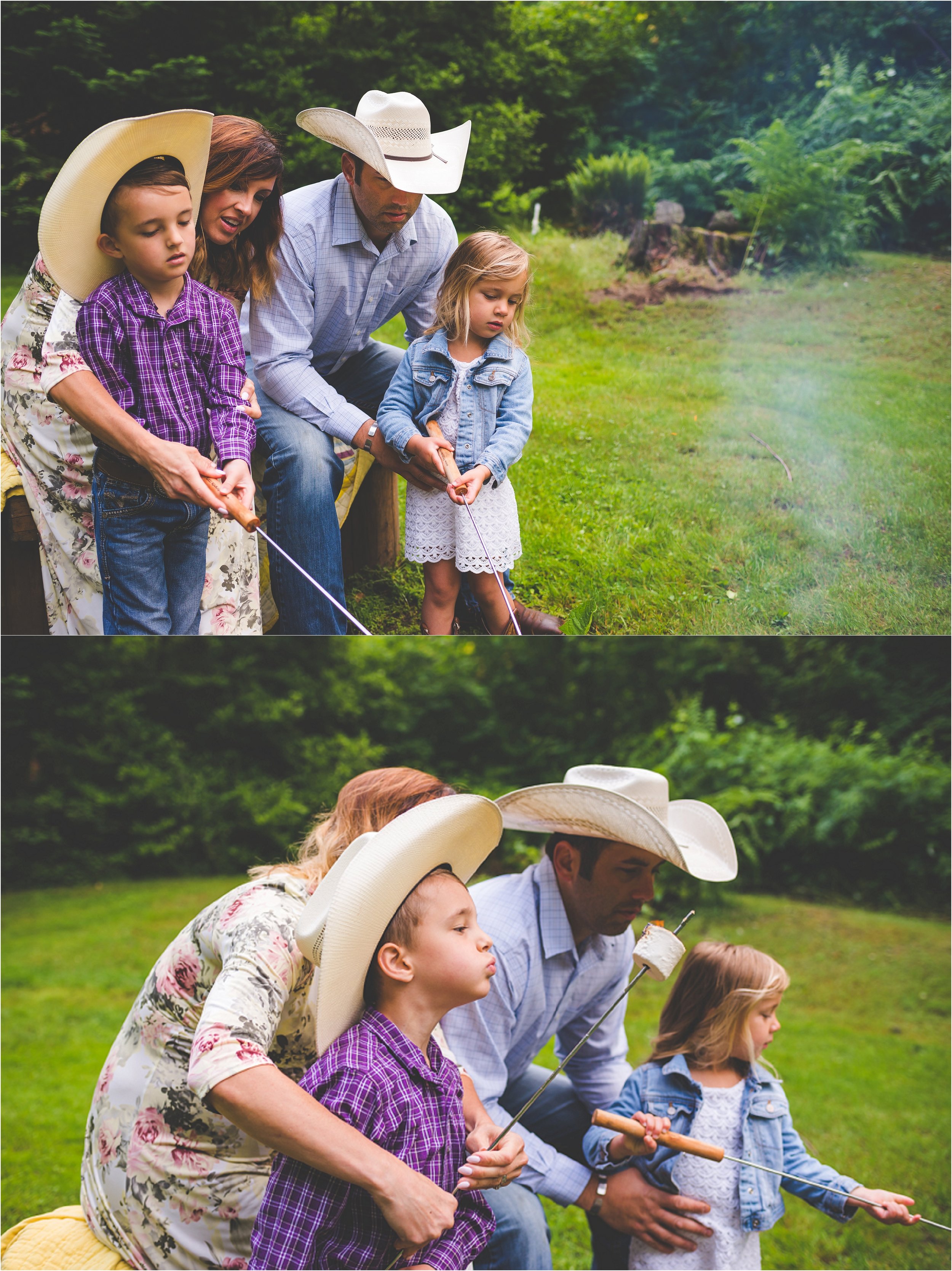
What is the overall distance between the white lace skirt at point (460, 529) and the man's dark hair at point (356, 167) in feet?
2.71

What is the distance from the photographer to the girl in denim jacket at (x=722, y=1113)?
2.40 meters

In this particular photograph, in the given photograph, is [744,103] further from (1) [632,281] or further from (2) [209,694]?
(2) [209,694]

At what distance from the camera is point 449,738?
6.30 metres

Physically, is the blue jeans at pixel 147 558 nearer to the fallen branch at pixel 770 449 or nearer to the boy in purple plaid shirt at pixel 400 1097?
the boy in purple plaid shirt at pixel 400 1097

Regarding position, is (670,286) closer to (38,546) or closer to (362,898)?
(38,546)

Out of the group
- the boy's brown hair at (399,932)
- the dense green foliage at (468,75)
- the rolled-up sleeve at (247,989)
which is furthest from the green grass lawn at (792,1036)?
the dense green foliage at (468,75)

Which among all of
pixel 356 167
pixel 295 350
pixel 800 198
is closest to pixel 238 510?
pixel 295 350

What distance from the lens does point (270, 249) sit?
9.19 feet

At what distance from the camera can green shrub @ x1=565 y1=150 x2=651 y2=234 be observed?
140 inches

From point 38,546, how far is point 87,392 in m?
0.74

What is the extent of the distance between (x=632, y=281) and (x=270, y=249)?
1489 mm

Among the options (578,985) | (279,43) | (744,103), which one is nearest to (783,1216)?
(578,985)

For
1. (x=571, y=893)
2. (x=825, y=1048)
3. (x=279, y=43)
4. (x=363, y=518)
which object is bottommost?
(x=825, y=1048)

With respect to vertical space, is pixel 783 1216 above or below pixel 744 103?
below
